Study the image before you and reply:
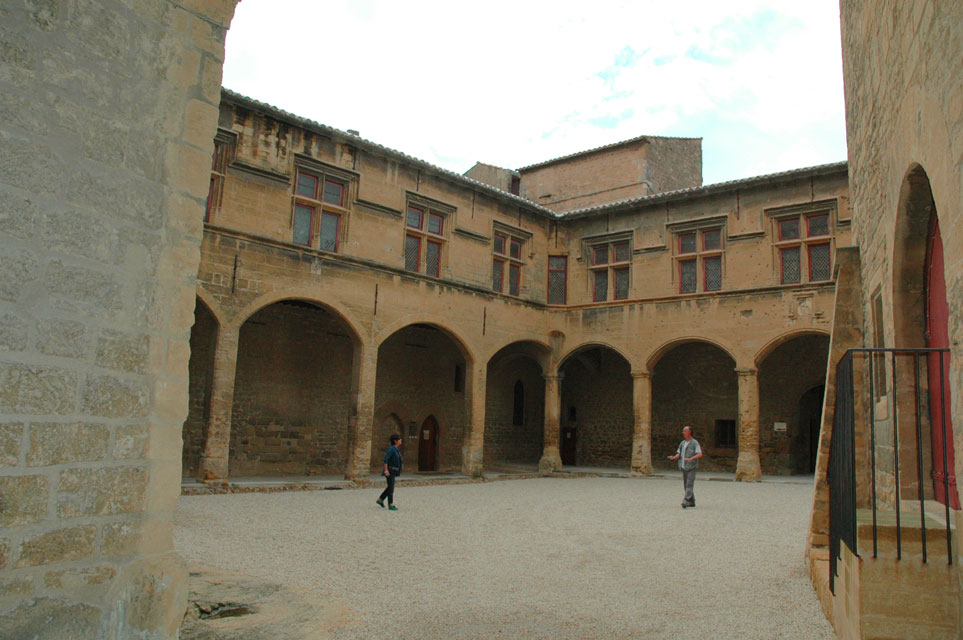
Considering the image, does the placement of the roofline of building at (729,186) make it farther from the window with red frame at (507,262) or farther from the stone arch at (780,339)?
the stone arch at (780,339)

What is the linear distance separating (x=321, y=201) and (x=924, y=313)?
445 inches

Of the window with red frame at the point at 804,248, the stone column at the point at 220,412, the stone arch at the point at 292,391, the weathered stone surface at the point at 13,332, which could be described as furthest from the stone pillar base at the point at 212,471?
the window with red frame at the point at 804,248

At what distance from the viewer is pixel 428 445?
18000mm

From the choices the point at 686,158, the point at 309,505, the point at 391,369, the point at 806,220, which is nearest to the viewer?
the point at 309,505

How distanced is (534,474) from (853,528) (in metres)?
14.0

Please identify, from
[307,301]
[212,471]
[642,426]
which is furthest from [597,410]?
[212,471]

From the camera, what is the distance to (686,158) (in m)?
24.4

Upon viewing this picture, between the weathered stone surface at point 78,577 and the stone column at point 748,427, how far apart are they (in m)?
14.5

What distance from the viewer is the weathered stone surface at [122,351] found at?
9.74 ft

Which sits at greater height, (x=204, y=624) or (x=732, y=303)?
(x=732, y=303)

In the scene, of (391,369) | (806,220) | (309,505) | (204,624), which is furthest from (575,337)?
(204,624)

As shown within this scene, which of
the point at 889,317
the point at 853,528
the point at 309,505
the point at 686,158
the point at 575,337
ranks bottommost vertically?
the point at 309,505

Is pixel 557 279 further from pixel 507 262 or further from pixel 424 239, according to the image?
pixel 424 239

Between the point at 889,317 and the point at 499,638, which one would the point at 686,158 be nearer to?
the point at 889,317
